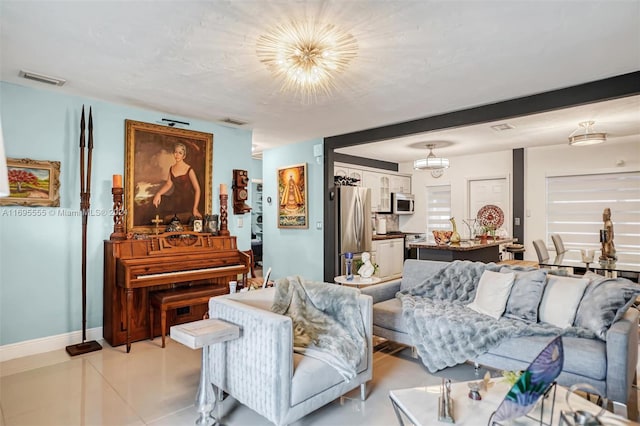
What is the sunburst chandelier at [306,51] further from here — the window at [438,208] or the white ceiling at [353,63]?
the window at [438,208]

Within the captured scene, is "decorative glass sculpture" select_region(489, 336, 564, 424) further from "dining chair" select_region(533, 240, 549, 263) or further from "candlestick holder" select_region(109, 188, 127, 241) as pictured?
"dining chair" select_region(533, 240, 549, 263)

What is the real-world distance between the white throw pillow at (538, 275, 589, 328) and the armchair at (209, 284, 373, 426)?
145cm

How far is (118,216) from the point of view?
361cm

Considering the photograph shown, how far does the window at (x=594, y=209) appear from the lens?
552 cm

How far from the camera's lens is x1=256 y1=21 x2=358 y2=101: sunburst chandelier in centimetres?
233

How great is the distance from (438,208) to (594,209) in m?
2.66

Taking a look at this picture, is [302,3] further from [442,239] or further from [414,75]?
[442,239]

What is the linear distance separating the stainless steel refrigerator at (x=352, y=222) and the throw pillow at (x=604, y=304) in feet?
10.9

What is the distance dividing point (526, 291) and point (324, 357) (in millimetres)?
1751

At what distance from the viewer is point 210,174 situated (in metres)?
4.53

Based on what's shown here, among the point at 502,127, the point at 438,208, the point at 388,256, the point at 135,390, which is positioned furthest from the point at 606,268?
the point at 135,390

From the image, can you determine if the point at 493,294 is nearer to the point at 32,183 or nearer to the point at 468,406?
the point at 468,406

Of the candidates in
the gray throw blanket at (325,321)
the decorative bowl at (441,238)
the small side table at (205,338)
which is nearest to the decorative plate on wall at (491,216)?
the decorative bowl at (441,238)
